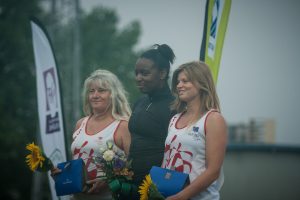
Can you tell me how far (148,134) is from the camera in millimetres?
4344

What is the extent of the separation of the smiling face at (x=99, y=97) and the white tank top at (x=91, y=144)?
198 millimetres

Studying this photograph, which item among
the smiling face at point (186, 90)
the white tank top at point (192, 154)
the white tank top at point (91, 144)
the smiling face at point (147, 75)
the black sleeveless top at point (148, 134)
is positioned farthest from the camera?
the white tank top at point (91, 144)

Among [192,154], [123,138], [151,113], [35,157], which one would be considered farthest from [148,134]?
[35,157]

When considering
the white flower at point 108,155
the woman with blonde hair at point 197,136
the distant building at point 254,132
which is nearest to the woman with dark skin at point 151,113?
the white flower at point 108,155

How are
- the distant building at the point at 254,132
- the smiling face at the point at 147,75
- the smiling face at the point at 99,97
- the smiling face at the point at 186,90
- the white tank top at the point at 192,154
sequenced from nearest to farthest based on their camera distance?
the white tank top at the point at 192,154 < the smiling face at the point at 186,90 < the smiling face at the point at 147,75 < the smiling face at the point at 99,97 < the distant building at the point at 254,132

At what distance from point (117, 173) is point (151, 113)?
650 millimetres

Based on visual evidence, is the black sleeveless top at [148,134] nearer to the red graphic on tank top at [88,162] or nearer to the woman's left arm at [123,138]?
the woman's left arm at [123,138]

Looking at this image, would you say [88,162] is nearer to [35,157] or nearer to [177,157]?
[35,157]

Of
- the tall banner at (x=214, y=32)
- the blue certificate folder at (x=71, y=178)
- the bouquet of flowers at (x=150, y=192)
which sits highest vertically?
the tall banner at (x=214, y=32)

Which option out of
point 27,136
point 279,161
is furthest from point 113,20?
point 279,161

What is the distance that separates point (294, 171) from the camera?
33.5 ft

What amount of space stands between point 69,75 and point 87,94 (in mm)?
12543

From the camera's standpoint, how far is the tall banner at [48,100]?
19.7 feet

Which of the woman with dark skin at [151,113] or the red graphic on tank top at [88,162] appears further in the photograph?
the red graphic on tank top at [88,162]
